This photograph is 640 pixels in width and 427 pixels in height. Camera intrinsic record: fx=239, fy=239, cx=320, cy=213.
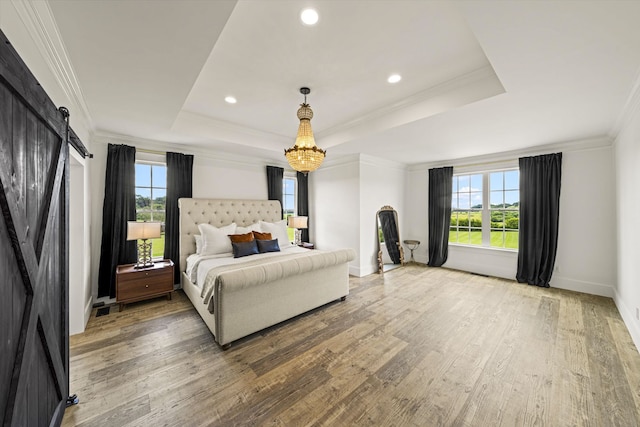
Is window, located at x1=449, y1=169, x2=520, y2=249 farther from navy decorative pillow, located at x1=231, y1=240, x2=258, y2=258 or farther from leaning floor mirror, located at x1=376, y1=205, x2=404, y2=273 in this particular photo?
navy decorative pillow, located at x1=231, y1=240, x2=258, y2=258

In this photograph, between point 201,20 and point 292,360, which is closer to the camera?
point 201,20

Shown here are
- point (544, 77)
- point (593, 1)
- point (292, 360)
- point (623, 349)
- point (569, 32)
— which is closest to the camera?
point (593, 1)

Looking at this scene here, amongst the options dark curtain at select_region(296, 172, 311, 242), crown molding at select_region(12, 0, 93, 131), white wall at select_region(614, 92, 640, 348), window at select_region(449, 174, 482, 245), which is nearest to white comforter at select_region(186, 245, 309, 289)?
dark curtain at select_region(296, 172, 311, 242)

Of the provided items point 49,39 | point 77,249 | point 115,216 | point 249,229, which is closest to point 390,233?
point 249,229

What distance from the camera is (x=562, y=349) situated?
2332mm

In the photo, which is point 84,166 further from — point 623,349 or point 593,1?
point 623,349

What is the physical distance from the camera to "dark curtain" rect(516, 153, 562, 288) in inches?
158

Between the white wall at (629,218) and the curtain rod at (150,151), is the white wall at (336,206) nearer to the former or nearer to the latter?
the curtain rod at (150,151)

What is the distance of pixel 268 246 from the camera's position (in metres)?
3.97

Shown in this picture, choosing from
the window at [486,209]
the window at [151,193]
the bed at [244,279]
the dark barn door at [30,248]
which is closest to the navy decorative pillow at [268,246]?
the bed at [244,279]

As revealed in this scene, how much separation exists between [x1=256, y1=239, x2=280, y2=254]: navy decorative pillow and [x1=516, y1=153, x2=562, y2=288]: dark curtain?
4419 mm

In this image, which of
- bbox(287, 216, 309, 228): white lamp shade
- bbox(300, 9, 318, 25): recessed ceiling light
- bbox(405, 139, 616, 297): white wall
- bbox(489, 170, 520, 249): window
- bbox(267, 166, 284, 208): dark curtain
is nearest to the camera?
bbox(300, 9, 318, 25): recessed ceiling light

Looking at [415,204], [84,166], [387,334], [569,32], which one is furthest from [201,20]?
[415,204]

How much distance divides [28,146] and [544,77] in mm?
3453
